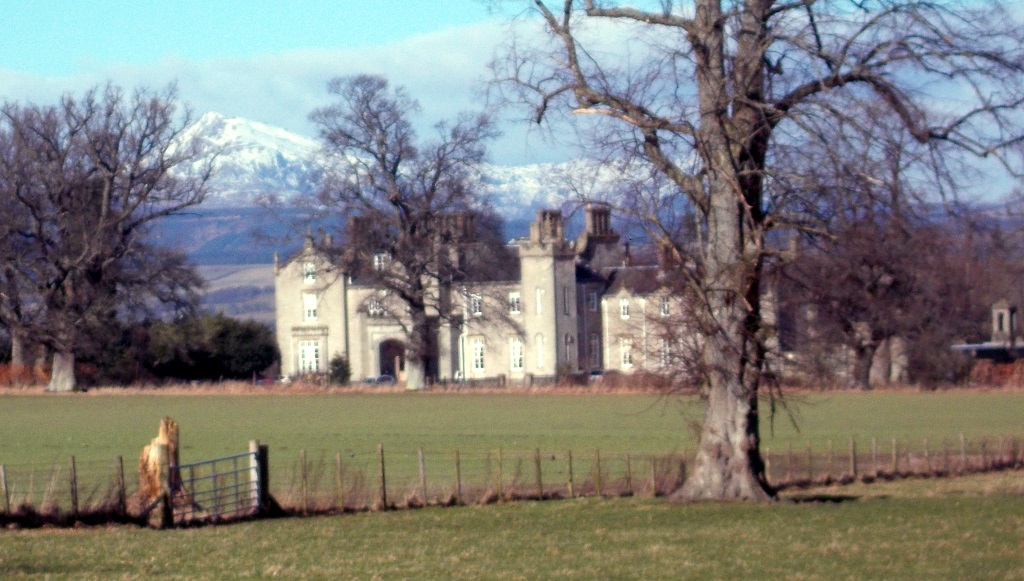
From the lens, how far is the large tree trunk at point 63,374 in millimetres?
72062

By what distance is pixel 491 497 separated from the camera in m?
22.1

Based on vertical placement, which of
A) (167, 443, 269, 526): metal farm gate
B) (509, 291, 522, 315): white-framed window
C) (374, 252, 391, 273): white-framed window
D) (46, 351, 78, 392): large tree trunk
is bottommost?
(167, 443, 269, 526): metal farm gate

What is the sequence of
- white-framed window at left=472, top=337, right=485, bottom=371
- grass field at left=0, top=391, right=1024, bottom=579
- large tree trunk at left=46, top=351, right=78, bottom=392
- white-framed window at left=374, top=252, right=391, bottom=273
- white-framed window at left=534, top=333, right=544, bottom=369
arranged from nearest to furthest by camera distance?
grass field at left=0, top=391, right=1024, bottom=579, white-framed window at left=374, top=252, right=391, bottom=273, large tree trunk at left=46, top=351, right=78, bottom=392, white-framed window at left=534, top=333, right=544, bottom=369, white-framed window at left=472, top=337, right=485, bottom=371

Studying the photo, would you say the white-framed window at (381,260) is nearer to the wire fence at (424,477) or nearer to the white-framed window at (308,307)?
the white-framed window at (308,307)

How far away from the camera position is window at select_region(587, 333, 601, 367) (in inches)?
3535

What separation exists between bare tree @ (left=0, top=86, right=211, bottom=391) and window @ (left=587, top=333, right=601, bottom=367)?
26995mm

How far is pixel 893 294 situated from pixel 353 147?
2763 centimetres

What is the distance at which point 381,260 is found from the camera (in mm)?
75250

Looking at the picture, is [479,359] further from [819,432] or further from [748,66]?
[748,66]

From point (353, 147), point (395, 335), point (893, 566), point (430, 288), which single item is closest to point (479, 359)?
point (395, 335)

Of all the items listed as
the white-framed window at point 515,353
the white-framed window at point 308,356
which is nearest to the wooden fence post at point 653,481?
the white-framed window at point 515,353

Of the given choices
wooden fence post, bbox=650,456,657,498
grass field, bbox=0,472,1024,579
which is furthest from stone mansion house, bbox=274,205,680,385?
grass field, bbox=0,472,1024,579

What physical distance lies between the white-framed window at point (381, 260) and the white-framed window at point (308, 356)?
16.6 meters

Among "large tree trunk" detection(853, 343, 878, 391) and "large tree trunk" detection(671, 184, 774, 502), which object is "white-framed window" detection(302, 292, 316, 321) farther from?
"large tree trunk" detection(671, 184, 774, 502)
